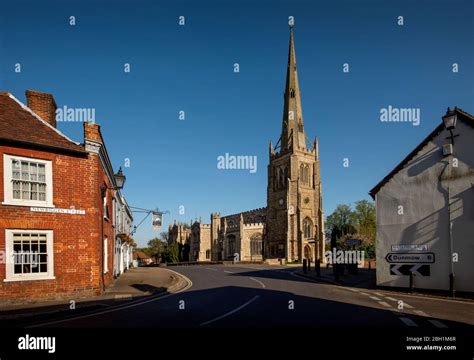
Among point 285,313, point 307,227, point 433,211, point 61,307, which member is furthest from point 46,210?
point 307,227

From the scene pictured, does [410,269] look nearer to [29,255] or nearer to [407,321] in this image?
[407,321]

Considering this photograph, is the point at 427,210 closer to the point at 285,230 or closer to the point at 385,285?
the point at 385,285

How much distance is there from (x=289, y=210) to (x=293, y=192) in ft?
11.5

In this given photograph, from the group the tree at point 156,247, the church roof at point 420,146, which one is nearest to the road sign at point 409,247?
the church roof at point 420,146

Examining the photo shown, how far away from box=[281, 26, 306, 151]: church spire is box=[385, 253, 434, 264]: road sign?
50673 mm

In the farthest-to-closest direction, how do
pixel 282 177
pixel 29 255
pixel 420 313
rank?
pixel 282 177
pixel 29 255
pixel 420 313

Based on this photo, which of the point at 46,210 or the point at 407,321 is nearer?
the point at 407,321

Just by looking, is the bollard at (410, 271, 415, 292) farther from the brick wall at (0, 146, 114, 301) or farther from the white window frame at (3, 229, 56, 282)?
the white window frame at (3, 229, 56, 282)

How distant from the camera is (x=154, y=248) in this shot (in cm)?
10900

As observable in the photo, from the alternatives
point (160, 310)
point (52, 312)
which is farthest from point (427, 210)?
point (52, 312)

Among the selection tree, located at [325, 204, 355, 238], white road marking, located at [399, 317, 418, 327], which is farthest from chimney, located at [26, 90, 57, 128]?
tree, located at [325, 204, 355, 238]

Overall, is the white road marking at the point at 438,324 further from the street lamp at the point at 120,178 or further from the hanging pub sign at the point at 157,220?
the hanging pub sign at the point at 157,220

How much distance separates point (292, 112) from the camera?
70938 mm

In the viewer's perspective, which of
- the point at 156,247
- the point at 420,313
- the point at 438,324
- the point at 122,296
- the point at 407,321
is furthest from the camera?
the point at 156,247
